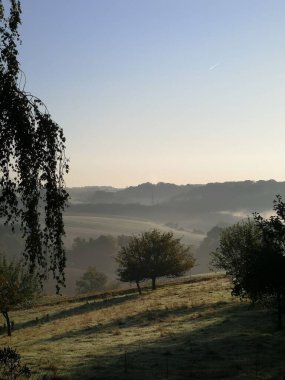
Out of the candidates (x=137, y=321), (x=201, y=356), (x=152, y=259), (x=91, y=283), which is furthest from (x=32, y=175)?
(x=91, y=283)

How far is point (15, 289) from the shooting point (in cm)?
4103

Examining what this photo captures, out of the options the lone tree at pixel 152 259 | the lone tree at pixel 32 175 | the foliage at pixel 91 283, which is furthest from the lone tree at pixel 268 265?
the foliage at pixel 91 283

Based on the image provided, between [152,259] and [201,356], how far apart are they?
143 ft

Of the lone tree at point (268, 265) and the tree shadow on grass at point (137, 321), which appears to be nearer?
the lone tree at point (268, 265)

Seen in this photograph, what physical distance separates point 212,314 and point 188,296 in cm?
1476

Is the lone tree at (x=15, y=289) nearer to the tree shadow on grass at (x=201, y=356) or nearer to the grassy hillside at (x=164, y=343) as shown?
the grassy hillside at (x=164, y=343)

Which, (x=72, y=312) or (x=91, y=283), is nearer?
Answer: (x=72, y=312)

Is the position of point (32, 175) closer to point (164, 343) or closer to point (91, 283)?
point (164, 343)

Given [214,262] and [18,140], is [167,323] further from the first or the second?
[18,140]

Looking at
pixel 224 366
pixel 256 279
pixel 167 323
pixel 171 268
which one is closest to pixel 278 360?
pixel 224 366

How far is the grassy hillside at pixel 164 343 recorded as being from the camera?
2009 cm

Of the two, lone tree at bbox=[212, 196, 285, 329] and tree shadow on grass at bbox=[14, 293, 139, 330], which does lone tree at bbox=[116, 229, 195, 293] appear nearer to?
tree shadow on grass at bbox=[14, 293, 139, 330]

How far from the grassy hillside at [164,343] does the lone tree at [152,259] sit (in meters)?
17.7

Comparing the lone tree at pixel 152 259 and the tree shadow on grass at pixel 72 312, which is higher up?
the lone tree at pixel 152 259
